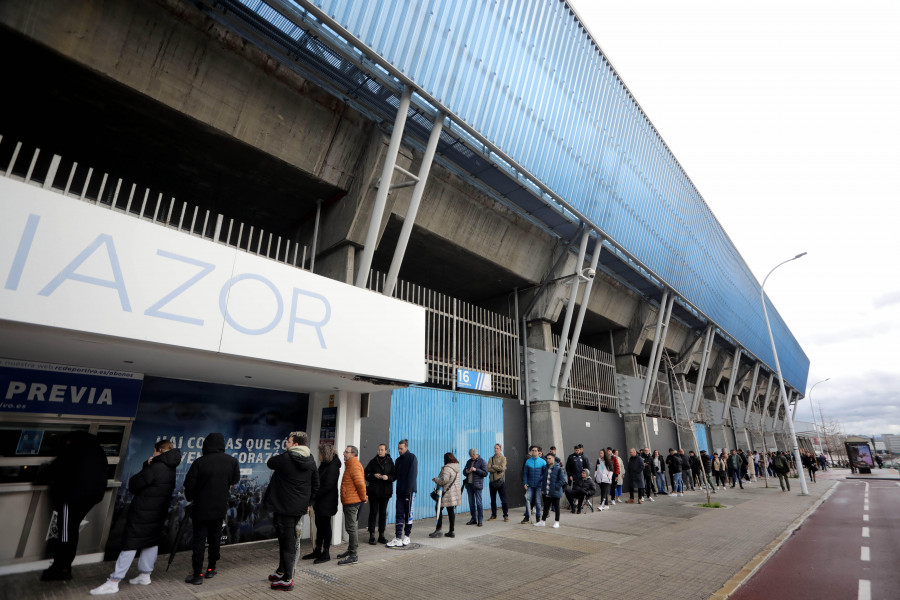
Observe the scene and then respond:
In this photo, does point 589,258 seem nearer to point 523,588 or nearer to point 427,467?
point 427,467

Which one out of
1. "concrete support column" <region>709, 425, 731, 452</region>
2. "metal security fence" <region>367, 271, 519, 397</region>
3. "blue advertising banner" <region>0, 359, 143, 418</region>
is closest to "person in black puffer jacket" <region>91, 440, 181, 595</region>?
"blue advertising banner" <region>0, 359, 143, 418</region>

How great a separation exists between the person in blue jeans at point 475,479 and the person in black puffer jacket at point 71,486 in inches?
234

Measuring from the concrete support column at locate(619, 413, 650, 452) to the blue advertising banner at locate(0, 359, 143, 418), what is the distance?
16.9m

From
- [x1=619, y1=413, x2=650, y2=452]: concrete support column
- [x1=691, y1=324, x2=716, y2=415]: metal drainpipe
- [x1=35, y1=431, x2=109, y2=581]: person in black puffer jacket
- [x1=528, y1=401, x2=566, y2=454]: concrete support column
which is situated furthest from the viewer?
[x1=691, y1=324, x2=716, y2=415]: metal drainpipe

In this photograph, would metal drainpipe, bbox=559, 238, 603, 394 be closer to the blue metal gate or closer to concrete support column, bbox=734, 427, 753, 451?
the blue metal gate

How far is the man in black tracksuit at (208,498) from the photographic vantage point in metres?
5.08

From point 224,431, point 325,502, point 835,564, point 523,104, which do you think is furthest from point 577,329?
point 224,431

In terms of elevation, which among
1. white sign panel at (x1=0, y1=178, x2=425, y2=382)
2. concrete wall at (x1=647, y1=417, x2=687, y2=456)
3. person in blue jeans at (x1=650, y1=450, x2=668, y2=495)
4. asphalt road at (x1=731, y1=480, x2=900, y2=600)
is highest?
white sign panel at (x1=0, y1=178, x2=425, y2=382)

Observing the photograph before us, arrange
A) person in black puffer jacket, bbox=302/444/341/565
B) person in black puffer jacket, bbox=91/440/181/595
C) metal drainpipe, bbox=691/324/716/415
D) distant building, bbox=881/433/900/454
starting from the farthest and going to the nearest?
distant building, bbox=881/433/900/454 → metal drainpipe, bbox=691/324/716/415 → person in black puffer jacket, bbox=302/444/341/565 → person in black puffer jacket, bbox=91/440/181/595

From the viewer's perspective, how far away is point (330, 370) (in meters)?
6.14

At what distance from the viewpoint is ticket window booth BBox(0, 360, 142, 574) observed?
5.13 metres

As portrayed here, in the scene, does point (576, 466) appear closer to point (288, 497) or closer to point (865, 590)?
point (865, 590)

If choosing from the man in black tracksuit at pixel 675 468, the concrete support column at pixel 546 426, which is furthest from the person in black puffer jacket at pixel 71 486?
the man in black tracksuit at pixel 675 468

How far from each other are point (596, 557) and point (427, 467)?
4.43 metres
